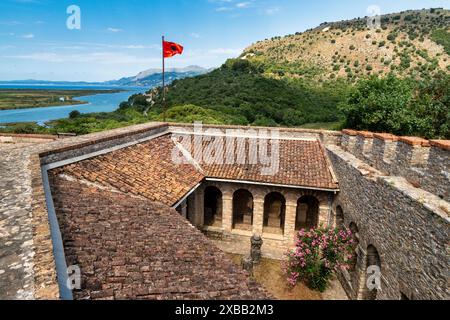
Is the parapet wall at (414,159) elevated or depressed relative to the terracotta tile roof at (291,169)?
elevated

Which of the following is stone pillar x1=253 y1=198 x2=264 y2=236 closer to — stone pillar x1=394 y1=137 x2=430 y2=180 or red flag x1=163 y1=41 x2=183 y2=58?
stone pillar x1=394 y1=137 x2=430 y2=180

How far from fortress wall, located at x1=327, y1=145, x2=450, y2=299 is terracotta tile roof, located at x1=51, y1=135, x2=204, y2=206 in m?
6.05

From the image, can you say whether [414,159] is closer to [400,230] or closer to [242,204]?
[400,230]

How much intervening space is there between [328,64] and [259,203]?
56463mm

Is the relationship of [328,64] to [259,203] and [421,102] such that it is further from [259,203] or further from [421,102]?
[259,203]

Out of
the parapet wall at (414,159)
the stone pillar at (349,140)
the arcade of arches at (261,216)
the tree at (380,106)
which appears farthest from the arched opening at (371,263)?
the tree at (380,106)

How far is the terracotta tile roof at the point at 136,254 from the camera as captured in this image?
4.59 meters

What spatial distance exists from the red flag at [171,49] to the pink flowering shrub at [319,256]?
11.4m

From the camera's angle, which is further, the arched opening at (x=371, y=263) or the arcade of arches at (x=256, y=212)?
the arcade of arches at (x=256, y=212)

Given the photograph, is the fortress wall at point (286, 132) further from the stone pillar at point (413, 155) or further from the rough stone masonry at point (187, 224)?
the stone pillar at point (413, 155)

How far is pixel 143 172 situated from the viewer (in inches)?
412
